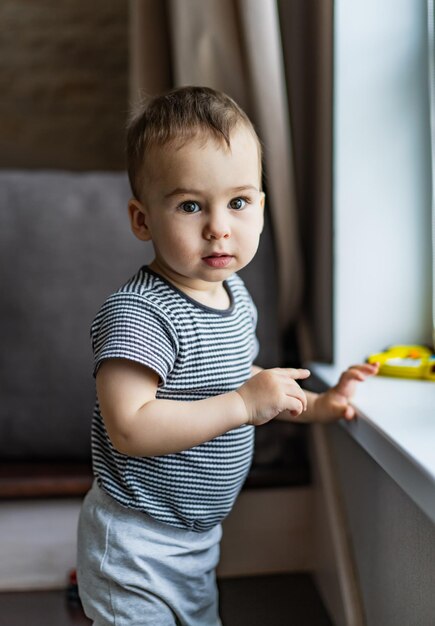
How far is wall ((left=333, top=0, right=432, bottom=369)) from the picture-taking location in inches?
54.6

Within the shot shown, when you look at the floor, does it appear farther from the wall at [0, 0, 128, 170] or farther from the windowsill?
the wall at [0, 0, 128, 170]

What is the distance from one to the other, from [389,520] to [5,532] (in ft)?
2.37

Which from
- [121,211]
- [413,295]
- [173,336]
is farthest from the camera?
[121,211]

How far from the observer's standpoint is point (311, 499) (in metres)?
1.60

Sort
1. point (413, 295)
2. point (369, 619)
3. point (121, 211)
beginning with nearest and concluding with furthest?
point (369, 619) < point (413, 295) < point (121, 211)

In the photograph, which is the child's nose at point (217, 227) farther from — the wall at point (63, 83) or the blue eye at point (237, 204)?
the wall at point (63, 83)

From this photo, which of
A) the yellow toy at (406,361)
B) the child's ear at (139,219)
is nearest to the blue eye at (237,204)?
the child's ear at (139,219)

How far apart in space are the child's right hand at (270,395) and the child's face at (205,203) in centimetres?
14

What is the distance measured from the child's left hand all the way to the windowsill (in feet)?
0.06

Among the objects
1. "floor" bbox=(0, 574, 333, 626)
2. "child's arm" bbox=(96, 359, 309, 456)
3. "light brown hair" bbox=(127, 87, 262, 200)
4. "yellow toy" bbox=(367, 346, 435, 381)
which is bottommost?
"floor" bbox=(0, 574, 333, 626)

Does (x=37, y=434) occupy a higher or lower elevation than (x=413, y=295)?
lower

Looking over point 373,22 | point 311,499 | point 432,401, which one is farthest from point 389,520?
point 373,22

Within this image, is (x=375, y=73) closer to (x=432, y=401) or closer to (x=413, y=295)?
(x=413, y=295)

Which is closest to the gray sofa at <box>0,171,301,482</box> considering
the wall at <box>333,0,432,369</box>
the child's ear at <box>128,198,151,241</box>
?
the wall at <box>333,0,432,369</box>
